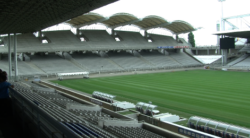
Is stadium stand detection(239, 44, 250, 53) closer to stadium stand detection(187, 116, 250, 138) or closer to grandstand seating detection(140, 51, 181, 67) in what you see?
grandstand seating detection(140, 51, 181, 67)

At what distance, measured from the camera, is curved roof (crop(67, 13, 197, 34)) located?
52.8 metres

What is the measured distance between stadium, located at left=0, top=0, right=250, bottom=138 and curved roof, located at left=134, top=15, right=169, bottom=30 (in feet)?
0.73

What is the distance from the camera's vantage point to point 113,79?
129 ft

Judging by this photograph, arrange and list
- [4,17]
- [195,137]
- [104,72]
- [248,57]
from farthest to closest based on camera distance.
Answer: [248,57] → [104,72] → [4,17] → [195,137]

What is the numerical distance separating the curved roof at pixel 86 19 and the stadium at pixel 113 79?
0.72 feet

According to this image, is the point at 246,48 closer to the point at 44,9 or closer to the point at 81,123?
the point at 44,9

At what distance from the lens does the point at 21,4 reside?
34.6 ft

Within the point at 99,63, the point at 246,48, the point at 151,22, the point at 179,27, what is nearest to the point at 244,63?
the point at 246,48

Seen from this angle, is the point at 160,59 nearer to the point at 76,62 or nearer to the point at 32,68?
the point at 76,62

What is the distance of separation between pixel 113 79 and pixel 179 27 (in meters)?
37.1

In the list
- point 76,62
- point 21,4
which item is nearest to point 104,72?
point 76,62

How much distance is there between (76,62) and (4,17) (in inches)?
1625

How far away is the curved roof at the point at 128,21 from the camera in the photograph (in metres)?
52.8

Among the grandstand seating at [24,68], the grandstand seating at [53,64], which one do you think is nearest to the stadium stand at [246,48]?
the grandstand seating at [53,64]
